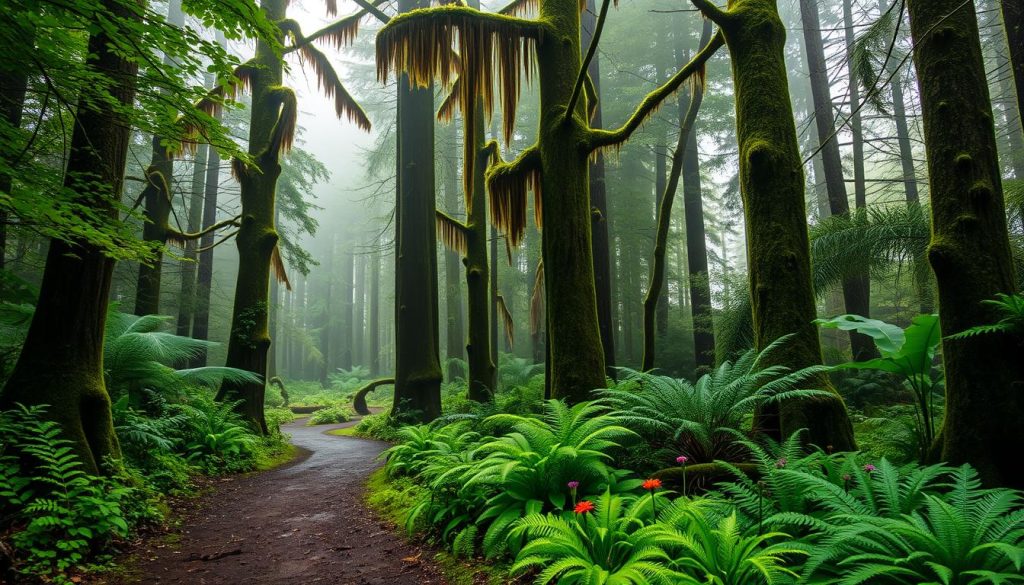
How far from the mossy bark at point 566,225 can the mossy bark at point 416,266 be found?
15.6 ft

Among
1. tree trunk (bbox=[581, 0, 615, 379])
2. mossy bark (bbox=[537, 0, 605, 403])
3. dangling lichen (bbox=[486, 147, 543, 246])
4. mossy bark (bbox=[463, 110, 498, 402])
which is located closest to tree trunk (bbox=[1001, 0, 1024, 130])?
mossy bark (bbox=[537, 0, 605, 403])

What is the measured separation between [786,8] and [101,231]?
31.1 meters

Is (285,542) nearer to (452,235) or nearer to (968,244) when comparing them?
(968,244)

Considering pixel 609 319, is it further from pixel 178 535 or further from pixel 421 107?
pixel 178 535

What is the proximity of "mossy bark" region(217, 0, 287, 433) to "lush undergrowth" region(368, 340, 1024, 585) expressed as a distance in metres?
5.55

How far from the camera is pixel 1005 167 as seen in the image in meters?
15.5

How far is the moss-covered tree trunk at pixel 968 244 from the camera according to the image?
10.1ft

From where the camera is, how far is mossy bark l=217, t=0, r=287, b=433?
31.2 feet

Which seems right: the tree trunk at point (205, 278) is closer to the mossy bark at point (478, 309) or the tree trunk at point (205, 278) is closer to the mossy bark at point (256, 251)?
the mossy bark at point (256, 251)

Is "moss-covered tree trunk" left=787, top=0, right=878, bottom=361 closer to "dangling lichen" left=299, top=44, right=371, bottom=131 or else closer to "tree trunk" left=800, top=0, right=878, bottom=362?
"tree trunk" left=800, top=0, right=878, bottom=362

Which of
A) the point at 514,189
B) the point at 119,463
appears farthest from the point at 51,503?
the point at 514,189

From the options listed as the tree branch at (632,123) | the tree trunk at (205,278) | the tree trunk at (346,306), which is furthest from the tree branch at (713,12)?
the tree trunk at (346,306)

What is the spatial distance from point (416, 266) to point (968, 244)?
8.78m

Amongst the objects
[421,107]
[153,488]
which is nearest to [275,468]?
[153,488]
